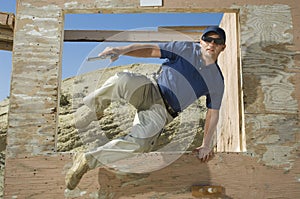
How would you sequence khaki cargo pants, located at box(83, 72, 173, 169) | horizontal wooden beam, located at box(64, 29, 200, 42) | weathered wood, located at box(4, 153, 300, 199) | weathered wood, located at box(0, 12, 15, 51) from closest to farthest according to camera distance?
khaki cargo pants, located at box(83, 72, 173, 169) < weathered wood, located at box(4, 153, 300, 199) < weathered wood, located at box(0, 12, 15, 51) < horizontal wooden beam, located at box(64, 29, 200, 42)

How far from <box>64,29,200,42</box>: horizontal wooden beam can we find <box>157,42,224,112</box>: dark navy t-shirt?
130cm

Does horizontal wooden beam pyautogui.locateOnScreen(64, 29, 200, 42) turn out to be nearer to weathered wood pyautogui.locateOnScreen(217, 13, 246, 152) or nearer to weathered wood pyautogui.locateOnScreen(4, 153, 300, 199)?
weathered wood pyautogui.locateOnScreen(217, 13, 246, 152)

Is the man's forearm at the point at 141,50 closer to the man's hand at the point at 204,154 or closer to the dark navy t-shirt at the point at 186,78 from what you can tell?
the dark navy t-shirt at the point at 186,78

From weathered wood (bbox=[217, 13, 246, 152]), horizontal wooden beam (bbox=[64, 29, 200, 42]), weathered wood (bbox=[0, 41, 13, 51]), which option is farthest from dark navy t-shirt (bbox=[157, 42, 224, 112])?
weathered wood (bbox=[0, 41, 13, 51])

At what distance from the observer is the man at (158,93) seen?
322cm

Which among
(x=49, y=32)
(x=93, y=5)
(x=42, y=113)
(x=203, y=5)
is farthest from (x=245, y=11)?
(x=42, y=113)

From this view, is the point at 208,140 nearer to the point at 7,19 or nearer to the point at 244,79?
the point at 244,79

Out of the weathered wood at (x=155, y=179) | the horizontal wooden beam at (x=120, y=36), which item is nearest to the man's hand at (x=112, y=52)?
the weathered wood at (x=155, y=179)

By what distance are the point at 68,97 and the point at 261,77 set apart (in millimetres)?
5818

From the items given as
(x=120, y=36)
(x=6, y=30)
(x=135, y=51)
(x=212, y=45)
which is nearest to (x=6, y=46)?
(x=6, y=30)

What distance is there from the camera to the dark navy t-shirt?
3.85 meters

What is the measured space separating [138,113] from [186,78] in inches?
25.3

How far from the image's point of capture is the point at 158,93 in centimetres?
378

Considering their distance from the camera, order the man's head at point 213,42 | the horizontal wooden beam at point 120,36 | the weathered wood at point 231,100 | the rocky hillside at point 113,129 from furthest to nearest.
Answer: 1. the rocky hillside at point 113,129
2. the horizontal wooden beam at point 120,36
3. the man's head at point 213,42
4. the weathered wood at point 231,100
